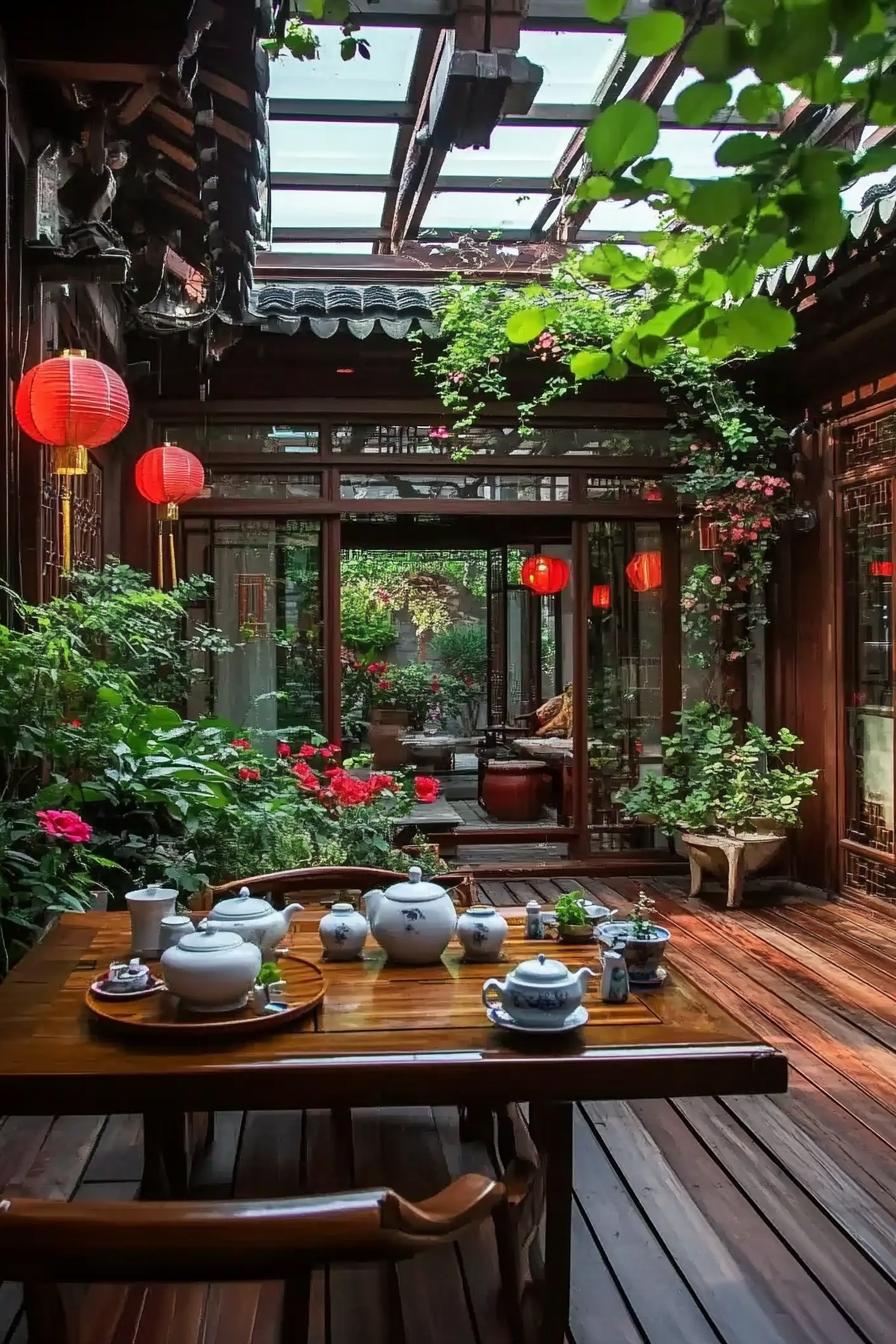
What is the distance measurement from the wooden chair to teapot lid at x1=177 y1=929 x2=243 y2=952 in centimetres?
76

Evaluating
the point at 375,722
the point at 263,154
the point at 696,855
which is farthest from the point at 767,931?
the point at 375,722

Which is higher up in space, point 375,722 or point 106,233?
point 106,233

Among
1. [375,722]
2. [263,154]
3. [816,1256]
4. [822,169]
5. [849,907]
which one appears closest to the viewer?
[822,169]

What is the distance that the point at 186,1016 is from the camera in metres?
1.87

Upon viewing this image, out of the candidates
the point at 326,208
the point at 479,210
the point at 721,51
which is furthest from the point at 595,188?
the point at 326,208

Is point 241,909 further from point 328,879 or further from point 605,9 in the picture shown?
point 605,9

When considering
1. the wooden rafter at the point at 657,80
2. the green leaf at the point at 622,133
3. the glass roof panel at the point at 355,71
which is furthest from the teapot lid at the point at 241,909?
the glass roof panel at the point at 355,71

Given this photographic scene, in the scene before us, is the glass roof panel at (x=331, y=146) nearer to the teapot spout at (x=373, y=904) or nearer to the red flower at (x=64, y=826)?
the red flower at (x=64, y=826)

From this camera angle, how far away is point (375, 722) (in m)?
11.8

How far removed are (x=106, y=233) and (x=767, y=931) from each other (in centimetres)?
411

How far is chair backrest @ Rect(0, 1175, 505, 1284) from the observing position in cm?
103

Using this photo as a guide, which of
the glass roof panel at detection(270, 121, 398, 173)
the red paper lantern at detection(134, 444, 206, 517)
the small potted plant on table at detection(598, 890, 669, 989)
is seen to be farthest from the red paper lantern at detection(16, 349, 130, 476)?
the glass roof panel at detection(270, 121, 398, 173)

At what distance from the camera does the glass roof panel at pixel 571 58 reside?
518 centimetres

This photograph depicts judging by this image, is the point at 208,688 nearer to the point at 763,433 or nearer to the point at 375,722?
the point at 763,433
